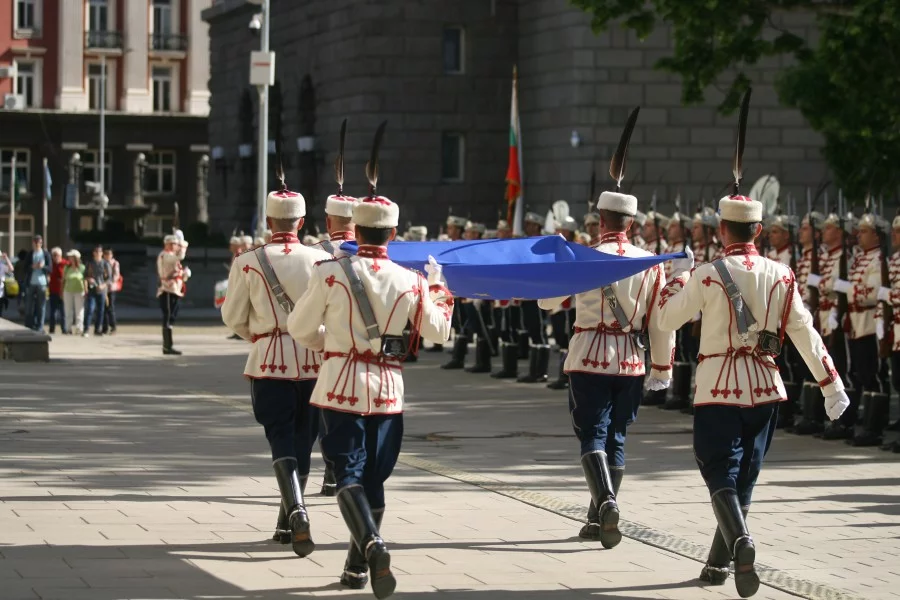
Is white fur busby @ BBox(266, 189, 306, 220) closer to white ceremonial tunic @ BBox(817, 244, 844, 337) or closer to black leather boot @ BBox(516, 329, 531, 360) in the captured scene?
Answer: white ceremonial tunic @ BBox(817, 244, 844, 337)

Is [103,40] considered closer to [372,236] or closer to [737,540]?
[372,236]

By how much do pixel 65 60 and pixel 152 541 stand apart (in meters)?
68.3

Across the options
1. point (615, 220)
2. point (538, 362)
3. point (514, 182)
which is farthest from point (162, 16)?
point (615, 220)

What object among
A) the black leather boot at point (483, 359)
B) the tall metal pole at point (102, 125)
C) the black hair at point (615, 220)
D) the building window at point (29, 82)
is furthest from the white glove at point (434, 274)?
the building window at point (29, 82)

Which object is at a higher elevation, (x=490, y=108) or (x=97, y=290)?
(x=490, y=108)

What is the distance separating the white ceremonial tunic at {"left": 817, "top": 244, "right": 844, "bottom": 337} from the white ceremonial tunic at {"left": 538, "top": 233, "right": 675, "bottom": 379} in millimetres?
6359

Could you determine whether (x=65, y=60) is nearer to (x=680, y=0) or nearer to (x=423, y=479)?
(x=680, y=0)

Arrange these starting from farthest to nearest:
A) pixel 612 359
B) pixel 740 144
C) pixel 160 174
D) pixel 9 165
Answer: pixel 160 174
pixel 9 165
pixel 612 359
pixel 740 144

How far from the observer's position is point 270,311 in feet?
35.4

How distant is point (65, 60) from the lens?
76.4 metres

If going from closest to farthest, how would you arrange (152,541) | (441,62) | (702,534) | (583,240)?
(152,541)
(702,534)
(583,240)
(441,62)

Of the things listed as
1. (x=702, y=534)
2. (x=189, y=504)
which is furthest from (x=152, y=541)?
(x=702, y=534)

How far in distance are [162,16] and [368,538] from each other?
7291 cm

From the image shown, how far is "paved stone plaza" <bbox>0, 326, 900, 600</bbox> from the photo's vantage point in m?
9.62
